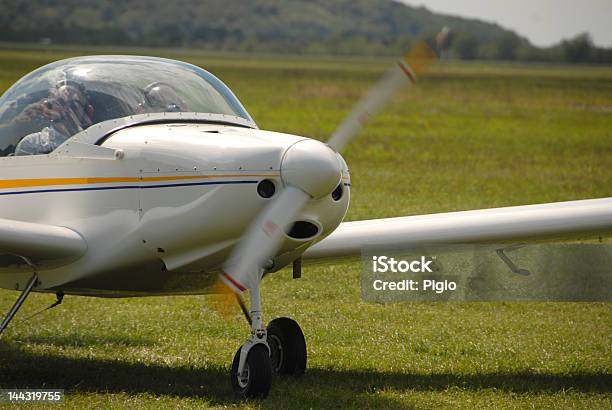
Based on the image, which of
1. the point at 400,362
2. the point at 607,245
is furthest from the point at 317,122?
the point at 400,362

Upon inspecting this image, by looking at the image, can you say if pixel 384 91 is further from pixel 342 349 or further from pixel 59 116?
pixel 342 349

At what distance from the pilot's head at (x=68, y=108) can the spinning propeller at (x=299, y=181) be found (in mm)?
1513

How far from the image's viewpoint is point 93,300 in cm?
1203

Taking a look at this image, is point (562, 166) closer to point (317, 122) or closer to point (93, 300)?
point (317, 122)

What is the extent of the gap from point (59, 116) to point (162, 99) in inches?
28.8

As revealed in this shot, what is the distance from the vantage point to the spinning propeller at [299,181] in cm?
682

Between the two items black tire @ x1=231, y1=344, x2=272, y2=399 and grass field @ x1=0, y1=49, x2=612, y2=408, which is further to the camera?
grass field @ x1=0, y1=49, x2=612, y2=408

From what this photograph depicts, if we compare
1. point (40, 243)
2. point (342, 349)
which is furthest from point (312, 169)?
point (342, 349)

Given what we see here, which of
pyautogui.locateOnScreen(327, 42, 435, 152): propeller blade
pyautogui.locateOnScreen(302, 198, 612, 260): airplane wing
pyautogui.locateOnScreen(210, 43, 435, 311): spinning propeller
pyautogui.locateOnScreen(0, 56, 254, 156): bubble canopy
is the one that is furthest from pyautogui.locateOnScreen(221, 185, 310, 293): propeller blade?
pyautogui.locateOnScreen(302, 198, 612, 260): airplane wing

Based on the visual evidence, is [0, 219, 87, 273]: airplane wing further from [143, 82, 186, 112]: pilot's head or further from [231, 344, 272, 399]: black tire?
[231, 344, 272, 399]: black tire

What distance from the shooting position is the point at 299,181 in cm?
682

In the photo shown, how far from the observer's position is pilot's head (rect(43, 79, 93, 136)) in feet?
25.9

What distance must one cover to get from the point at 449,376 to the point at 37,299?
5310 mm

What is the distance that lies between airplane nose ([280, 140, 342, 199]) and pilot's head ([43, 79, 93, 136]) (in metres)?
1.73
